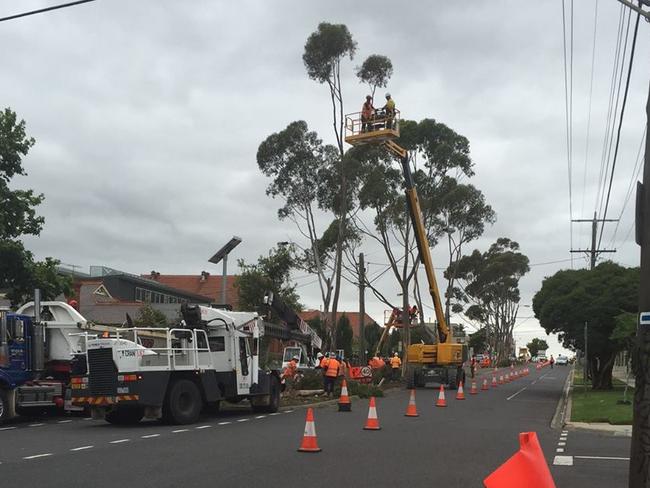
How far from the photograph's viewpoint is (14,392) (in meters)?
17.8

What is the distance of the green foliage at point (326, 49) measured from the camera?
4026 centimetres

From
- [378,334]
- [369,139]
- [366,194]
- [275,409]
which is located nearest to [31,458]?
[275,409]

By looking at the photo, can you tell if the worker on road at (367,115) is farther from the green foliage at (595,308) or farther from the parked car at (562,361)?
the parked car at (562,361)

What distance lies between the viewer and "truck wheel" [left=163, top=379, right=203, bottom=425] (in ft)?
57.0

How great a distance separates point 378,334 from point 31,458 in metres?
76.2

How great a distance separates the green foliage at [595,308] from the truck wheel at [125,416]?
67.9 ft

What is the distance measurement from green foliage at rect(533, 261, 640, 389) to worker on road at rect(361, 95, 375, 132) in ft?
40.9

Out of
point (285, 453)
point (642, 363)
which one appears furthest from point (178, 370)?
point (642, 363)

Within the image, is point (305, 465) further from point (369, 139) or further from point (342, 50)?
point (342, 50)

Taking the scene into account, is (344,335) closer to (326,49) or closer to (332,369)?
(326,49)

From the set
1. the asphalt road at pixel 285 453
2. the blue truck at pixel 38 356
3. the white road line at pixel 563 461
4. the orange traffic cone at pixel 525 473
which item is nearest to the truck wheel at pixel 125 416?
the asphalt road at pixel 285 453

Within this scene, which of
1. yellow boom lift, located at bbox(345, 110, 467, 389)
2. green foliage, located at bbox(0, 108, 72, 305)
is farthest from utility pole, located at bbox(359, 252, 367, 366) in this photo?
green foliage, located at bbox(0, 108, 72, 305)

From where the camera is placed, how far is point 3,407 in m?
17.5

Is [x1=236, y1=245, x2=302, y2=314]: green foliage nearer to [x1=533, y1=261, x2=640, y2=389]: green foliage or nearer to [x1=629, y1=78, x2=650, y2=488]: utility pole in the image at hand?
[x1=533, y1=261, x2=640, y2=389]: green foliage
